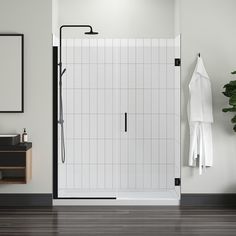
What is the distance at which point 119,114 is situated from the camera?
7051 mm

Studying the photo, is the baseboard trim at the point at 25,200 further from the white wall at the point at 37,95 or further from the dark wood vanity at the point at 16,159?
the dark wood vanity at the point at 16,159

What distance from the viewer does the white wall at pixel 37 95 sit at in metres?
6.16

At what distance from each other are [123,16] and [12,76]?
1.83m

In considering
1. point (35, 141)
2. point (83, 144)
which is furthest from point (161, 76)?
point (35, 141)

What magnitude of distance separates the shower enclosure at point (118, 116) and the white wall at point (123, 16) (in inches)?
5.3

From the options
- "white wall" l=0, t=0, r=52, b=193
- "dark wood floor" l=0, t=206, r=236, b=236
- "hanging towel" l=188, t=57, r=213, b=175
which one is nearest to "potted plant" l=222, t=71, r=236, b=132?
"hanging towel" l=188, t=57, r=213, b=175

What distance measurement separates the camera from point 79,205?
620cm

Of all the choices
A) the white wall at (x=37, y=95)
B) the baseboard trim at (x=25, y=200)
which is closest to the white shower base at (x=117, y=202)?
the baseboard trim at (x=25, y=200)

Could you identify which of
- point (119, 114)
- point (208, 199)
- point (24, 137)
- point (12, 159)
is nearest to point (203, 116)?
point (208, 199)

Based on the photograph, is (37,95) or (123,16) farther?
(123,16)

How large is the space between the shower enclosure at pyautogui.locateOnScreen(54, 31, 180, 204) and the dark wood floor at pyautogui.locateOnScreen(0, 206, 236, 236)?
1.02 m

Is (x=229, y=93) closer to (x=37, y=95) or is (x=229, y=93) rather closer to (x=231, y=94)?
(x=231, y=94)

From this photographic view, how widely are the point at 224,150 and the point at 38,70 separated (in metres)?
2.38

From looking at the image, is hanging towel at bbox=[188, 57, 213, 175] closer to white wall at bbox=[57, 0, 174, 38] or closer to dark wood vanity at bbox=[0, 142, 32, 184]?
white wall at bbox=[57, 0, 174, 38]
